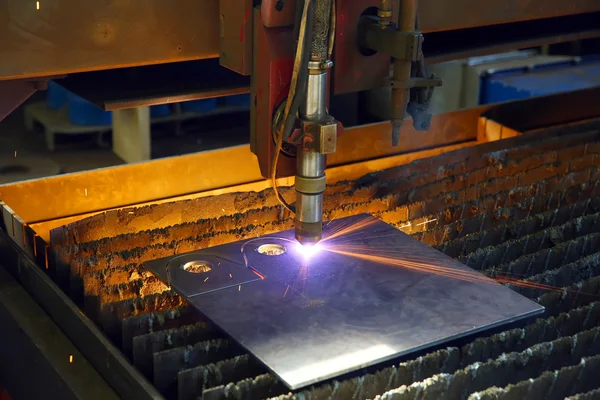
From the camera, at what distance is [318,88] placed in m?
1.29

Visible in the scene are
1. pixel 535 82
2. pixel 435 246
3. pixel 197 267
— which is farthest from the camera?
pixel 535 82

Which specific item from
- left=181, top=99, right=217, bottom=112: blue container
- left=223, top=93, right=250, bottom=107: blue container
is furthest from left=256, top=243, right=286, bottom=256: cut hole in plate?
left=223, top=93, right=250, bottom=107: blue container

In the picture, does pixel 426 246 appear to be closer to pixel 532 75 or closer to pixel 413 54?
pixel 413 54

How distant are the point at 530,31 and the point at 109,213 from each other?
3.55 ft

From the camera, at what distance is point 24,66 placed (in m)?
1.33

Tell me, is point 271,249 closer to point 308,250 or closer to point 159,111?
point 308,250

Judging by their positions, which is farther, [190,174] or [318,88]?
[190,174]

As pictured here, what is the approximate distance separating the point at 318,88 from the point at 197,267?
404mm

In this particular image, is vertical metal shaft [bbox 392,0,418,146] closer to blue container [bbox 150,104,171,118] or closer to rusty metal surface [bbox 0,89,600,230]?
rusty metal surface [bbox 0,89,600,230]

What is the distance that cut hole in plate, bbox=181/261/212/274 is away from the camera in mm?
1478

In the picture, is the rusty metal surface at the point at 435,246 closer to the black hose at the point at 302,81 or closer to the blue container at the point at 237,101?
the black hose at the point at 302,81

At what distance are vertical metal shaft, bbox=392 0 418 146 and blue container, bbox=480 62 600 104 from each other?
2.32 meters

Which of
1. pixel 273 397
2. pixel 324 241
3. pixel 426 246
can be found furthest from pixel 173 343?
pixel 426 246

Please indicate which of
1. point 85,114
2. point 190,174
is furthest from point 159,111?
point 190,174
